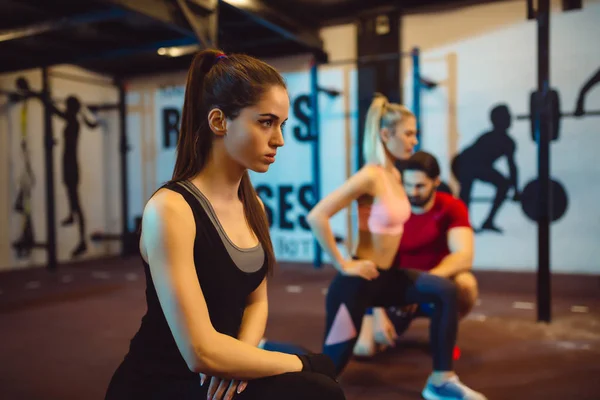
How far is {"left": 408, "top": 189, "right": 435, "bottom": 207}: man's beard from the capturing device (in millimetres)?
2093

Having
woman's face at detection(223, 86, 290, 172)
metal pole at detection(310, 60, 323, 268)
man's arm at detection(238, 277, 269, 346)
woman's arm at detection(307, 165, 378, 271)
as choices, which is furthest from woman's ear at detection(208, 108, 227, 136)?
metal pole at detection(310, 60, 323, 268)

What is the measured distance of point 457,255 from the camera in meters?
2.10

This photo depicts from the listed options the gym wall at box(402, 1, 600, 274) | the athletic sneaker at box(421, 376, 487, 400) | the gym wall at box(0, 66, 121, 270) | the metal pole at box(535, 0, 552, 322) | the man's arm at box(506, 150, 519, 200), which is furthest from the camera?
the gym wall at box(0, 66, 121, 270)

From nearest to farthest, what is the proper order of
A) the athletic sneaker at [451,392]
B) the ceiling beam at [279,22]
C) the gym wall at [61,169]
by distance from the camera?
the athletic sneaker at [451,392] → the ceiling beam at [279,22] → the gym wall at [61,169]

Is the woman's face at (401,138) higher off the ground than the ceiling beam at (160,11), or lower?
lower

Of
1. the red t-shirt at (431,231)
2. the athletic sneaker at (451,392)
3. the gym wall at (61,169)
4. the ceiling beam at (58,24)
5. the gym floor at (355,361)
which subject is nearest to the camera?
the athletic sneaker at (451,392)

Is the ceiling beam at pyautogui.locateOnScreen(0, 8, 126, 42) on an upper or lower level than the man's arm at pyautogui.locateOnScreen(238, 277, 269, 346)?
upper

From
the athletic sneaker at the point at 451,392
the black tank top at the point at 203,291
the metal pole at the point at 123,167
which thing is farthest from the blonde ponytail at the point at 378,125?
the metal pole at the point at 123,167

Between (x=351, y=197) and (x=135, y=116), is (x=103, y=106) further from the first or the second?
(x=351, y=197)

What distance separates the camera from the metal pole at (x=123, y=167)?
20.2ft

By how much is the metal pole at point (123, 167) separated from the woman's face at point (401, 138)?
5036 millimetres

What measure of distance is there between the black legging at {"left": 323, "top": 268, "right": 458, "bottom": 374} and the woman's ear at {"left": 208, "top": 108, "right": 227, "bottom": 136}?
104 cm

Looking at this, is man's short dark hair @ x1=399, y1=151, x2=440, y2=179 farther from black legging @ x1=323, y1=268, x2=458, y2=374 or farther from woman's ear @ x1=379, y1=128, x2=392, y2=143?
black legging @ x1=323, y1=268, x2=458, y2=374

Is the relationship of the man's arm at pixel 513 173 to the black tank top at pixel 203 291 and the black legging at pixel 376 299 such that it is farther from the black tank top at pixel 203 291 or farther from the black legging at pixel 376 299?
the black tank top at pixel 203 291
